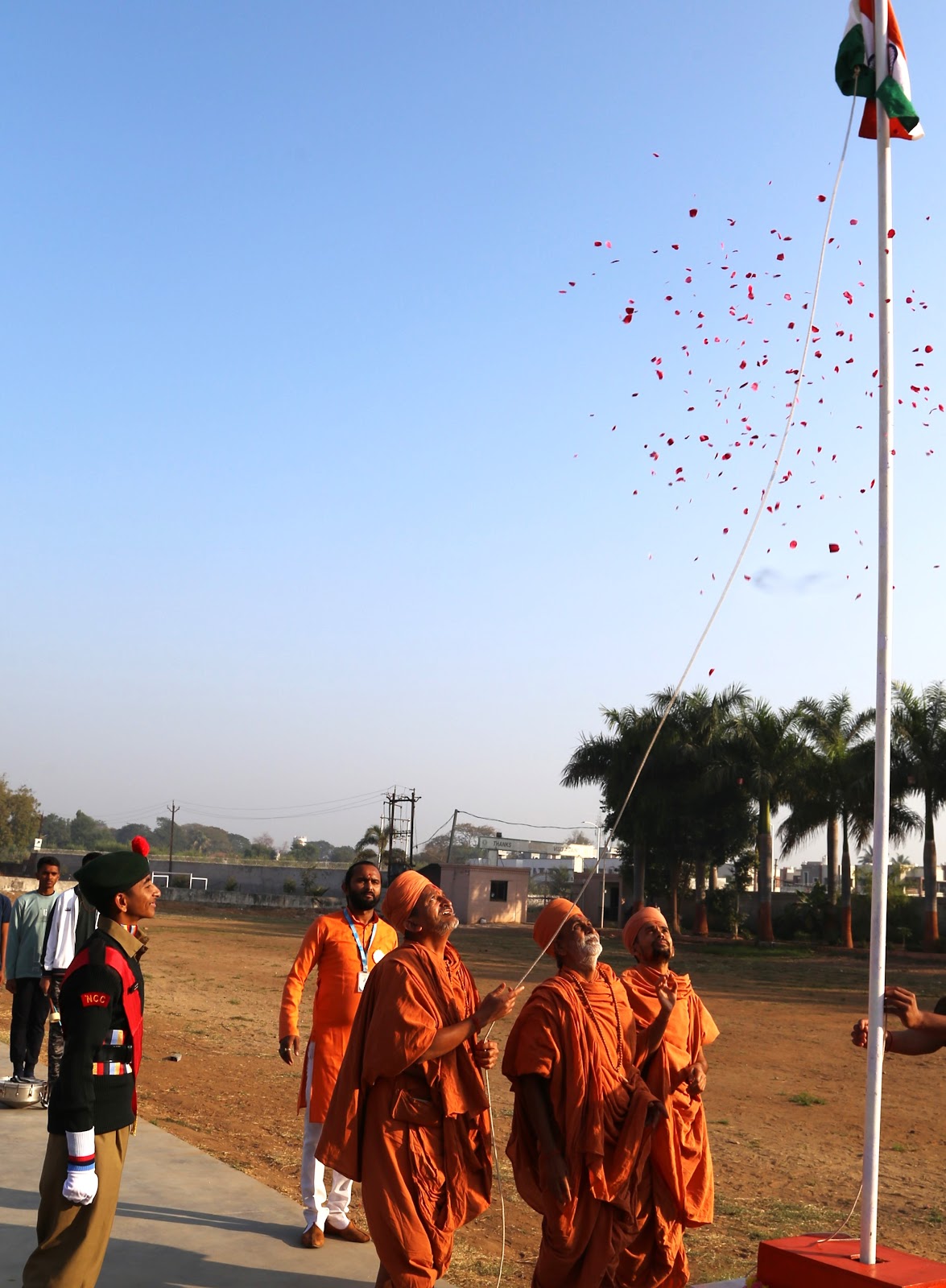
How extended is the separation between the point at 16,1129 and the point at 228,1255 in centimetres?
289

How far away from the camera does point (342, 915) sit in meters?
6.46

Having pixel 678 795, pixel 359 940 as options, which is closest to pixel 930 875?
pixel 678 795

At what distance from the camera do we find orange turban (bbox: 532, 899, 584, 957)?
5074mm

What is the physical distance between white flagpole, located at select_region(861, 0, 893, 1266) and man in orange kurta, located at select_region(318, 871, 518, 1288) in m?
1.48

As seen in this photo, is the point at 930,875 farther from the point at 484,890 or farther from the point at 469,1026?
the point at 469,1026

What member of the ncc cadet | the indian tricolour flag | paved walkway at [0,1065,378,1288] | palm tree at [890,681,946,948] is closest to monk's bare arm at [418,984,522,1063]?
the ncc cadet

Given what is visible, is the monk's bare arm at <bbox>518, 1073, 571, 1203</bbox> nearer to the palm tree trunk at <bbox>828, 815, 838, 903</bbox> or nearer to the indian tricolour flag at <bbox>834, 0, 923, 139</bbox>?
the indian tricolour flag at <bbox>834, 0, 923, 139</bbox>

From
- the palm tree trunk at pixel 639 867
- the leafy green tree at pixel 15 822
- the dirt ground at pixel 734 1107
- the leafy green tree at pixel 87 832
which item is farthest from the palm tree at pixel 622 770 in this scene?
the leafy green tree at pixel 87 832

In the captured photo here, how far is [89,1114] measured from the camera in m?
4.01

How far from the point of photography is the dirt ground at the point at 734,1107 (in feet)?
23.7

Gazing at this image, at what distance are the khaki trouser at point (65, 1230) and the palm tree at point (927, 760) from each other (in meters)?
34.9

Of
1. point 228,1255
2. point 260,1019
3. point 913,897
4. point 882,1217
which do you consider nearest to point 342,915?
point 228,1255

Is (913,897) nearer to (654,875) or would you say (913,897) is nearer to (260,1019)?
(654,875)

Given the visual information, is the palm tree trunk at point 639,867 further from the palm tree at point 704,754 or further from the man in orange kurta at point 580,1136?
the man in orange kurta at point 580,1136
